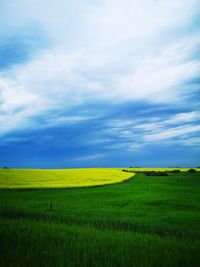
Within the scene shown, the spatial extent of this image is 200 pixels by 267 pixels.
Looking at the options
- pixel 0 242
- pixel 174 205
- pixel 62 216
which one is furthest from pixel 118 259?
pixel 174 205

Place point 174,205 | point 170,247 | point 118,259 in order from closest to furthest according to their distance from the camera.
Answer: point 118,259 < point 170,247 < point 174,205

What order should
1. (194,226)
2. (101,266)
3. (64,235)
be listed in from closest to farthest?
(101,266) → (64,235) → (194,226)

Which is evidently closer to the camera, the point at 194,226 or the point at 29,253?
the point at 29,253

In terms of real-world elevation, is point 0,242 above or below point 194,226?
above

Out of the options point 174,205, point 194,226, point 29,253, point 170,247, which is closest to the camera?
point 29,253

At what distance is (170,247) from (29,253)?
3518 mm

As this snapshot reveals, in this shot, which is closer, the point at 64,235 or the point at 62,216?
the point at 64,235

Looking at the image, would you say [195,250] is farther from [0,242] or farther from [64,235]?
[0,242]

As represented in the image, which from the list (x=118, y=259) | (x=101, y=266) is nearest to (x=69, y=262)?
(x=101, y=266)

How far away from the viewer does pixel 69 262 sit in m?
4.96

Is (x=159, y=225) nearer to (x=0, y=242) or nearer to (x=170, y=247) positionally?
(x=170, y=247)

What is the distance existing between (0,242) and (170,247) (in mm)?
4463

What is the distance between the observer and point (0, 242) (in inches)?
245

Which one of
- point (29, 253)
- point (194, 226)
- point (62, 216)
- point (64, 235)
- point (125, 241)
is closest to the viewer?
point (29, 253)
